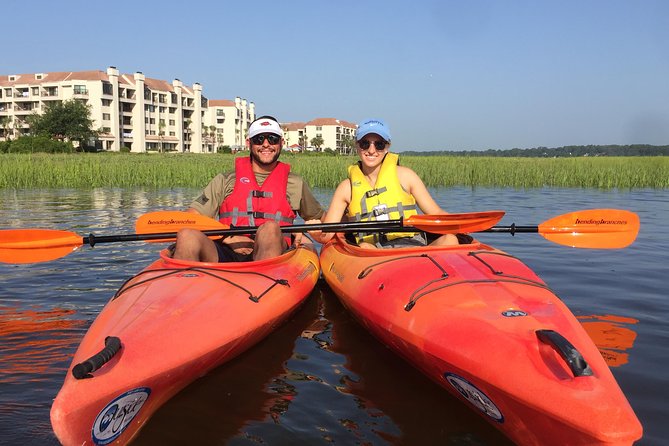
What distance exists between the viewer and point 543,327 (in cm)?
246

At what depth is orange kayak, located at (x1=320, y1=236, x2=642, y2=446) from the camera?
6.57ft

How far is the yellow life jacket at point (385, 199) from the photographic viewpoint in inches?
179

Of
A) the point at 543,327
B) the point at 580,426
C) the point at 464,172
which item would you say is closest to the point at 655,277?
the point at 543,327

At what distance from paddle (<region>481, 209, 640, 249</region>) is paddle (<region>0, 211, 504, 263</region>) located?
53 centimetres

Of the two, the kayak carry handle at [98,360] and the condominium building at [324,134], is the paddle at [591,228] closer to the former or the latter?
the kayak carry handle at [98,360]

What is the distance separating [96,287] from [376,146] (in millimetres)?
2915

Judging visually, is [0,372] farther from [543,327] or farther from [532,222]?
[532,222]

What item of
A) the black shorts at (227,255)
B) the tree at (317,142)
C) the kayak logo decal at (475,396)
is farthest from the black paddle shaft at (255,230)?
the tree at (317,142)

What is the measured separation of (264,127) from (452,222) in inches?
70.5

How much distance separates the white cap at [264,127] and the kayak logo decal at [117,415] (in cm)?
269

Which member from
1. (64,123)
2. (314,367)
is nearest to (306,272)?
(314,367)

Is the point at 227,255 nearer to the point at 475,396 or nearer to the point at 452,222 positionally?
the point at 452,222

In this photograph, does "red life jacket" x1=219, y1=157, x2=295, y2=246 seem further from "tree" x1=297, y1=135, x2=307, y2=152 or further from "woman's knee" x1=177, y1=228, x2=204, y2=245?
"tree" x1=297, y1=135, x2=307, y2=152

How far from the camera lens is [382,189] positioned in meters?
4.57
